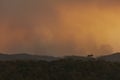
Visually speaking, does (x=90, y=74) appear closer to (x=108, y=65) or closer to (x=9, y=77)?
(x=108, y=65)

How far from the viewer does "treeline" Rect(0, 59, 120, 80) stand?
5172 cm

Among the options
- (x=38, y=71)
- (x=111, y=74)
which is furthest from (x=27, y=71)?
(x=111, y=74)

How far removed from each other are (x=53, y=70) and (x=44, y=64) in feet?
11.5

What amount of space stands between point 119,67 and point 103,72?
3.26 m

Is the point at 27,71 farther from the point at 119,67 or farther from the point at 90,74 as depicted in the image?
the point at 119,67

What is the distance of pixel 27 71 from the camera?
176 feet

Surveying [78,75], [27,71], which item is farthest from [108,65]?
[27,71]

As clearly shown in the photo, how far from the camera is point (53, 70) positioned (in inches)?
2137

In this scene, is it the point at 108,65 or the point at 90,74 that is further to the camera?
the point at 108,65

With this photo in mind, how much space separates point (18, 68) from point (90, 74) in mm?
8574

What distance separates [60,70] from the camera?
54188 millimetres

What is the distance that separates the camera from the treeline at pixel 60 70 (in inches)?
2036

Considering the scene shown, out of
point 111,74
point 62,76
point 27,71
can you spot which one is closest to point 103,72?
point 111,74

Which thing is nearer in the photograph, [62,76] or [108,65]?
[62,76]
